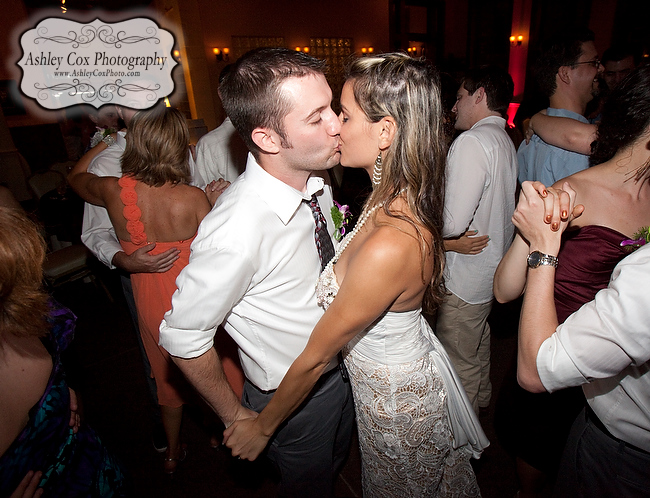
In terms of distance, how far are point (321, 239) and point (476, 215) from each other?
116 cm

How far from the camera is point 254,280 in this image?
1.17m

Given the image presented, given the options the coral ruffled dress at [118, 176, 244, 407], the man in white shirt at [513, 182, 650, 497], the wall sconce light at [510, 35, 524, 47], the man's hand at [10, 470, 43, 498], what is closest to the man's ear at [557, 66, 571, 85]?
the man in white shirt at [513, 182, 650, 497]

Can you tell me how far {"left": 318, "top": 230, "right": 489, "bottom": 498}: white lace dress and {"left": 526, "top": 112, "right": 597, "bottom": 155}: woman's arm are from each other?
1.47m

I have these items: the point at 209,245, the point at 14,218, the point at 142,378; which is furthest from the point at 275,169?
the point at 142,378

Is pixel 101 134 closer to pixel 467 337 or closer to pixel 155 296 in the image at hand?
pixel 155 296

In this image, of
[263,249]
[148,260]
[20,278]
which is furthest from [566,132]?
[20,278]

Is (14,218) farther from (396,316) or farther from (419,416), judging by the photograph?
(419,416)

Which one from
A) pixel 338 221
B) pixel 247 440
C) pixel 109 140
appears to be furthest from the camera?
pixel 109 140

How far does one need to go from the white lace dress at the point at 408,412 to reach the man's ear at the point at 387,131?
1.46 feet

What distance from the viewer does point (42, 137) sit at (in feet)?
25.8

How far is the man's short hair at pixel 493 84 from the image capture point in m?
2.20

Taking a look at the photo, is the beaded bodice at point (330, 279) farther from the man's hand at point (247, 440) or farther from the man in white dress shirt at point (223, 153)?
the man in white dress shirt at point (223, 153)

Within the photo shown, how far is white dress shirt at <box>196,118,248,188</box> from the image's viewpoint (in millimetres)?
2775

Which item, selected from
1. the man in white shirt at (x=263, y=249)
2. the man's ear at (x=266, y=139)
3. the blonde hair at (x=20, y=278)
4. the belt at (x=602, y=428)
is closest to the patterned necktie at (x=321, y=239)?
the man in white shirt at (x=263, y=249)
